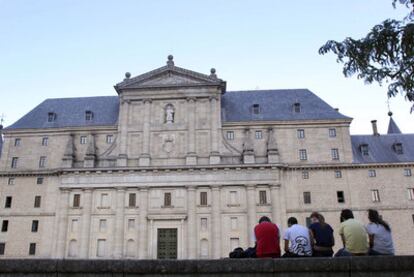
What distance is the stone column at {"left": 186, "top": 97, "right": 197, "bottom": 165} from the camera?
4462cm

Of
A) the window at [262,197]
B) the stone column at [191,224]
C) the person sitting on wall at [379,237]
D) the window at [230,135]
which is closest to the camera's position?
the person sitting on wall at [379,237]

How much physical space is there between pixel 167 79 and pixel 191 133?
7075mm

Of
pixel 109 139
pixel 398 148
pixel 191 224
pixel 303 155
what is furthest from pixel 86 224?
pixel 398 148

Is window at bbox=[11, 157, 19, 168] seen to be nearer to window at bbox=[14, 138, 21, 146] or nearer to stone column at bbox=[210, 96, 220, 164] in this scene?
window at bbox=[14, 138, 21, 146]

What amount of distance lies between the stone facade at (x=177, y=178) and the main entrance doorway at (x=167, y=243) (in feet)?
1.30

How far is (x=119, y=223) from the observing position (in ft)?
140

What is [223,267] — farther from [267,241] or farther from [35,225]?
[35,225]

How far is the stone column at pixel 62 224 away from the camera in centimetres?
4284

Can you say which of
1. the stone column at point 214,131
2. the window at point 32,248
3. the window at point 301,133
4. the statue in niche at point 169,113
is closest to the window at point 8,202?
the window at point 32,248

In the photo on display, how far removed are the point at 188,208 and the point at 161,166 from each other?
522 cm

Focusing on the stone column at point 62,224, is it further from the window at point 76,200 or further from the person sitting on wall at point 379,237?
the person sitting on wall at point 379,237

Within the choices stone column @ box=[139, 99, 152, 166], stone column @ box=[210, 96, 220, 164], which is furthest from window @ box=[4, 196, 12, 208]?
stone column @ box=[210, 96, 220, 164]

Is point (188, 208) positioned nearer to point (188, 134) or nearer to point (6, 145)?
point (188, 134)

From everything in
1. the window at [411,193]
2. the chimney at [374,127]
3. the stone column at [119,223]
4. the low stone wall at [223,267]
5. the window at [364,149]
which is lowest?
the low stone wall at [223,267]
